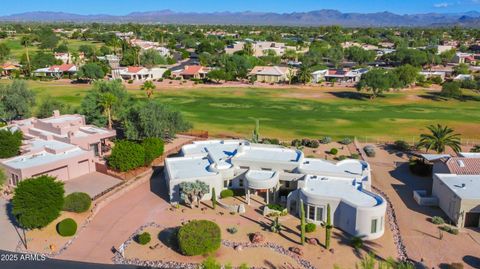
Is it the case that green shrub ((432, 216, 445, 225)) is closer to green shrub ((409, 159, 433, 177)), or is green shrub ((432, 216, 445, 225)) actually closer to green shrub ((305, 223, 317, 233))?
green shrub ((305, 223, 317, 233))

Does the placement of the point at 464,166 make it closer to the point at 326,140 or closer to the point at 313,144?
the point at 313,144

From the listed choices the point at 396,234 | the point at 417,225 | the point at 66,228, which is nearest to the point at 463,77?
the point at 417,225

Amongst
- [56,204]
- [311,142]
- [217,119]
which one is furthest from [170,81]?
[56,204]

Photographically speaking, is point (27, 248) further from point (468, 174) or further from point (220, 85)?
point (220, 85)

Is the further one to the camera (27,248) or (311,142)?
(311,142)

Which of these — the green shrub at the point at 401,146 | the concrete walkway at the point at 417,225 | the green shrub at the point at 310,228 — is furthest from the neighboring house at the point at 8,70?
the green shrub at the point at 310,228

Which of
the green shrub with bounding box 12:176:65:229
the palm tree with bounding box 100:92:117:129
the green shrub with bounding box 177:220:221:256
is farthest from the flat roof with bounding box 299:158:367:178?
the palm tree with bounding box 100:92:117:129
